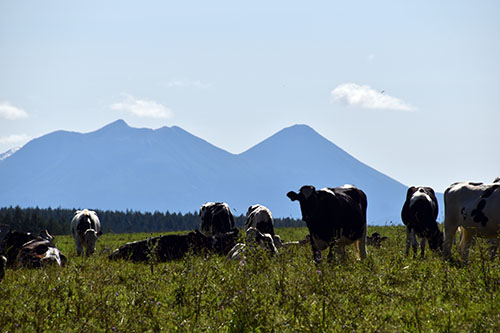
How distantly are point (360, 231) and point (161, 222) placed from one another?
147 meters

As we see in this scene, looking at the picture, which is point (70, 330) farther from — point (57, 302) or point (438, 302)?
point (438, 302)

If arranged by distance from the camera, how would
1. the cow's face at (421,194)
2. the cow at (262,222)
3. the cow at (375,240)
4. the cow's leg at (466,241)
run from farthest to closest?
the cow at (262,222)
the cow at (375,240)
the cow's face at (421,194)
the cow's leg at (466,241)

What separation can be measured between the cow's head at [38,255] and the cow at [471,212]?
35.0 feet

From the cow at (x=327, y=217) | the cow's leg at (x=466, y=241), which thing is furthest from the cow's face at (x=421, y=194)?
the cow at (x=327, y=217)

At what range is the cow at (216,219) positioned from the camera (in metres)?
25.7

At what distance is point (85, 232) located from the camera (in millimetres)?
21547

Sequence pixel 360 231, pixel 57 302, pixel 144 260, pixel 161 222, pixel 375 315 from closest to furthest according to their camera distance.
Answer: pixel 375 315 → pixel 57 302 → pixel 360 231 → pixel 144 260 → pixel 161 222

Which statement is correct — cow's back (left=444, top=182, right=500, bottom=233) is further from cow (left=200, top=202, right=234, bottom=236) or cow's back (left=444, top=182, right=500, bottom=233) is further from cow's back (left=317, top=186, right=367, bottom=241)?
cow (left=200, top=202, right=234, bottom=236)

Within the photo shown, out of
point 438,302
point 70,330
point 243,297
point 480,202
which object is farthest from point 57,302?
point 480,202

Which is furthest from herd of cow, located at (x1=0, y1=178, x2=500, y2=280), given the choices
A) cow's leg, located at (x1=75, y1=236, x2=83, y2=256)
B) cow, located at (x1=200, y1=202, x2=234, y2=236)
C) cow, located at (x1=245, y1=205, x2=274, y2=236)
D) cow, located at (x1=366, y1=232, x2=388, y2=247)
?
cow, located at (x1=200, y1=202, x2=234, y2=236)

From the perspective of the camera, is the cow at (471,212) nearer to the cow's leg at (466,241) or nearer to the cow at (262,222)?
the cow's leg at (466,241)

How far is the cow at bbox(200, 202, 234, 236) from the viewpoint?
25.7 metres

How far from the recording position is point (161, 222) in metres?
158

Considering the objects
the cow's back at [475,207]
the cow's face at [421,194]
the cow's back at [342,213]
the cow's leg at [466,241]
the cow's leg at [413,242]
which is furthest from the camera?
the cow's face at [421,194]
